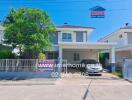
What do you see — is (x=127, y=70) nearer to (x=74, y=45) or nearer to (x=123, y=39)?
(x=74, y=45)

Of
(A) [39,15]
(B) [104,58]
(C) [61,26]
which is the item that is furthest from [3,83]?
(B) [104,58]

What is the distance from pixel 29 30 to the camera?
24.5 m

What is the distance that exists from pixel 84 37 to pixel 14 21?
13.0 metres

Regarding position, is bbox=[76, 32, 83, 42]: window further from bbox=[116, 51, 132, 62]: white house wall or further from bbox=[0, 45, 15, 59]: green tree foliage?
bbox=[0, 45, 15, 59]: green tree foliage

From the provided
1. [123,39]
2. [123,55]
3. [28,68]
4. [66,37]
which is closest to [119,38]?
[123,39]

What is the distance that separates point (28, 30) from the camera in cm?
2447

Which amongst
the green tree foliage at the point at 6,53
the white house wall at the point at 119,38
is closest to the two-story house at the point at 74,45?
the white house wall at the point at 119,38

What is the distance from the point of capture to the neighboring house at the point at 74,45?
30484 mm

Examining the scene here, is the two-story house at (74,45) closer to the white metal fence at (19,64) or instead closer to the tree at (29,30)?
the tree at (29,30)

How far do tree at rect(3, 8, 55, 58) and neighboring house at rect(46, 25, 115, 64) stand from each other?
5.30m

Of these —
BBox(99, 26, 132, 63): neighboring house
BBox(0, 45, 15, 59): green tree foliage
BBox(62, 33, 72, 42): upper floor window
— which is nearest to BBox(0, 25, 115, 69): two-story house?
BBox(62, 33, 72, 42): upper floor window

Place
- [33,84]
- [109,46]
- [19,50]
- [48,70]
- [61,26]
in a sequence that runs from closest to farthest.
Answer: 1. [33,84]
2. [48,70]
3. [19,50]
4. [109,46]
5. [61,26]

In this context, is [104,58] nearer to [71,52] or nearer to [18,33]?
A: [71,52]

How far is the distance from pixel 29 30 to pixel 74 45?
7.25m
